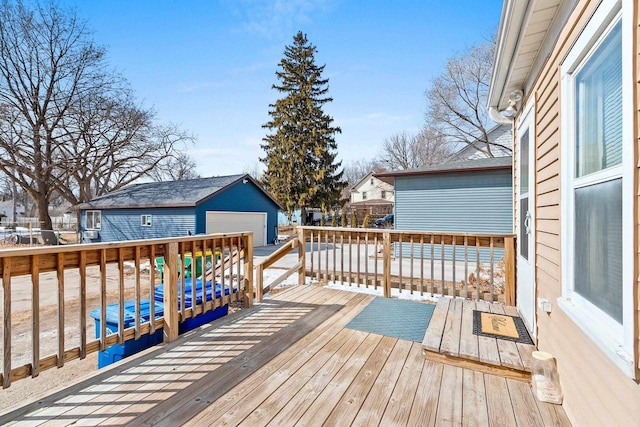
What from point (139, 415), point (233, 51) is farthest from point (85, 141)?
point (139, 415)

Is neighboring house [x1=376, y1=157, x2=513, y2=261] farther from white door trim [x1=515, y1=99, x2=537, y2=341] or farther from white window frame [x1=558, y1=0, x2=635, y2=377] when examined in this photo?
white window frame [x1=558, y1=0, x2=635, y2=377]

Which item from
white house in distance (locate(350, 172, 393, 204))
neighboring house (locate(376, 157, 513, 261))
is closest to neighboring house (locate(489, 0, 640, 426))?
neighboring house (locate(376, 157, 513, 261))

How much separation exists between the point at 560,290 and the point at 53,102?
2137cm

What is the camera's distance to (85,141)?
16875 mm

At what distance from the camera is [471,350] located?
240 cm

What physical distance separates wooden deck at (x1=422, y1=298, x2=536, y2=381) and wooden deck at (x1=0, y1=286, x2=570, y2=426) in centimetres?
6

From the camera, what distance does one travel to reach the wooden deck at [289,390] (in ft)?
5.84

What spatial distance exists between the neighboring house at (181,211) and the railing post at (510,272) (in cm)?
1126

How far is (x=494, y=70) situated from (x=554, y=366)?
2421mm

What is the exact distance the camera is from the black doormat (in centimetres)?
267

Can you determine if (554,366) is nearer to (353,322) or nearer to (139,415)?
(353,322)

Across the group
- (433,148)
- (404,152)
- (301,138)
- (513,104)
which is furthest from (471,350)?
(404,152)

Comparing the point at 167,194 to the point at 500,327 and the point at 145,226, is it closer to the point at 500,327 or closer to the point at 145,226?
the point at 145,226

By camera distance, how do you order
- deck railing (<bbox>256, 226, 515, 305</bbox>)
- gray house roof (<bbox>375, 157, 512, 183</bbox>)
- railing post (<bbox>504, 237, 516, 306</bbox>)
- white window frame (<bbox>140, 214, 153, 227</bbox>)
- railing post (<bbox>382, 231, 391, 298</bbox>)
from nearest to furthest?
railing post (<bbox>504, 237, 516, 306</bbox>)
deck railing (<bbox>256, 226, 515, 305</bbox>)
railing post (<bbox>382, 231, 391, 298</bbox>)
gray house roof (<bbox>375, 157, 512, 183</bbox>)
white window frame (<bbox>140, 214, 153, 227</bbox>)
